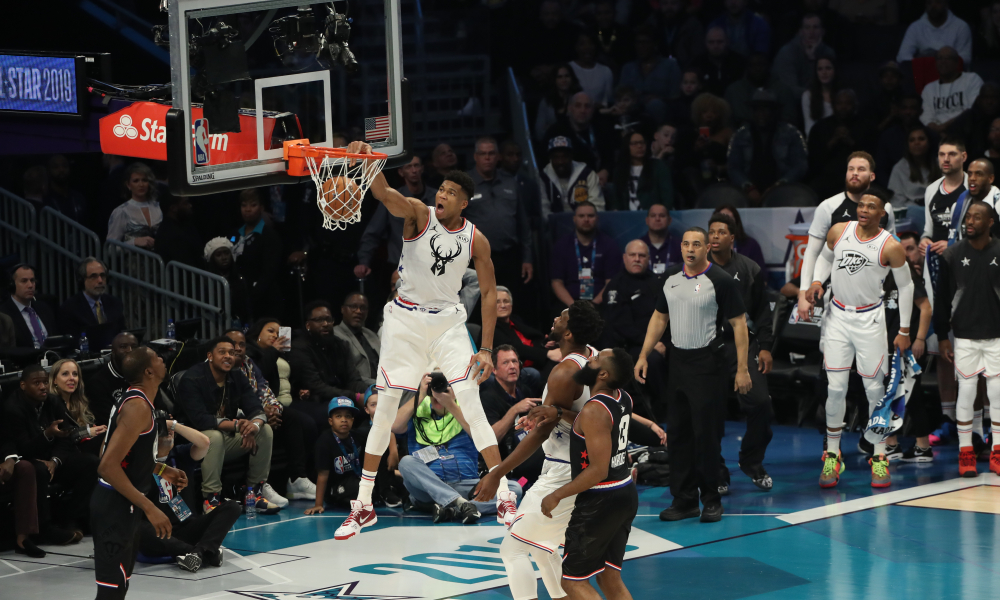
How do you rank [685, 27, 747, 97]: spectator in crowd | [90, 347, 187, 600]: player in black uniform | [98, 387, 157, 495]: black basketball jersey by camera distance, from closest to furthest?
[90, 347, 187, 600]: player in black uniform < [98, 387, 157, 495]: black basketball jersey < [685, 27, 747, 97]: spectator in crowd

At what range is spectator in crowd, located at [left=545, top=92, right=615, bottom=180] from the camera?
14.3 metres

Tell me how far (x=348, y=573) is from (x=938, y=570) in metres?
3.83

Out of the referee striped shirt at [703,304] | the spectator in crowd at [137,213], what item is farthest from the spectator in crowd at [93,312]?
the referee striped shirt at [703,304]

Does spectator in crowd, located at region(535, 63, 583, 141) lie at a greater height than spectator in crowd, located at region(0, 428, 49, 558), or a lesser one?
greater

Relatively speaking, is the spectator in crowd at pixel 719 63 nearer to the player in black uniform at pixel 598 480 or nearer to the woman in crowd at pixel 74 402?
the woman in crowd at pixel 74 402

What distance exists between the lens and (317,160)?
723 cm

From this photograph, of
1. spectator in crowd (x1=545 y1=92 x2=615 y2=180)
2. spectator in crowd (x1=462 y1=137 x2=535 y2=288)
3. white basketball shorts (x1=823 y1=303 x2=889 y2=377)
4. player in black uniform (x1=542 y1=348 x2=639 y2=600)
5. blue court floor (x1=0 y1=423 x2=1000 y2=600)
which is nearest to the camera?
player in black uniform (x1=542 y1=348 x2=639 y2=600)

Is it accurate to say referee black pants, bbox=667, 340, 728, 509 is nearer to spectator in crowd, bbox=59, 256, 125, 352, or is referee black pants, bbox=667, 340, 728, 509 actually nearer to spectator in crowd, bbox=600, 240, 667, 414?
spectator in crowd, bbox=600, 240, 667, 414

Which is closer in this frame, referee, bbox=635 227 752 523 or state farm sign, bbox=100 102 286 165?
state farm sign, bbox=100 102 286 165

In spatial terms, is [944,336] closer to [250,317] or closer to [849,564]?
[849,564]

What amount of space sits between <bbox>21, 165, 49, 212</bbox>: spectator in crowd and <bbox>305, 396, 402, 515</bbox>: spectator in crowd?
14.4 ft

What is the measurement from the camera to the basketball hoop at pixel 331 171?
7121 mm

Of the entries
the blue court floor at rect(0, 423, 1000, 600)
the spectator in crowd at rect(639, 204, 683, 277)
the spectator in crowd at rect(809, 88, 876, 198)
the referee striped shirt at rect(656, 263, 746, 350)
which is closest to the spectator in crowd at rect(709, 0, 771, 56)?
the spectator in crowd at rect(809, 88, 876, 198)

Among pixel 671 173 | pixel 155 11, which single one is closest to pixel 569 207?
pixel 671 173
